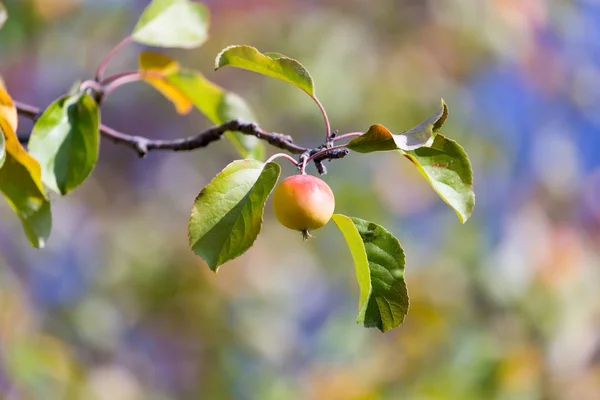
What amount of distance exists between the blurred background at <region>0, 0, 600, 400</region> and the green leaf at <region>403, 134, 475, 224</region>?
3.01 meters

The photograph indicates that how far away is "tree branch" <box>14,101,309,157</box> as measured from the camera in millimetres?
915

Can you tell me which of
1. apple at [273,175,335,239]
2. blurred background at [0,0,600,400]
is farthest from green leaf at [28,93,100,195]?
blurred background at [0,0,600,400]

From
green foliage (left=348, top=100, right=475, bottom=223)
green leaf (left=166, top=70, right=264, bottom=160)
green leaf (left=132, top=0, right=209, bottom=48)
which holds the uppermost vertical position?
green foliage (left=348, top=100, right=475, bottom=223)

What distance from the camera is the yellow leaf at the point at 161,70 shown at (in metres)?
1.25

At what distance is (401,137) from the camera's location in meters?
0.79

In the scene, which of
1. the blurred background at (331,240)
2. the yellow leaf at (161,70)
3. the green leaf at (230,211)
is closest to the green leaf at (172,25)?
the yellow leaf at (161,70)

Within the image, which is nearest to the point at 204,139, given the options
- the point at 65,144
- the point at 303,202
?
the point at 65,144

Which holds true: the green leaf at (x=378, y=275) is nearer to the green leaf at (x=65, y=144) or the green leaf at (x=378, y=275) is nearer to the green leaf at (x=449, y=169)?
the green leaf at (x=449, y=169)

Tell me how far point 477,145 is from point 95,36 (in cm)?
267

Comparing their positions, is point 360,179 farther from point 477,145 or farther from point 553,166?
point 553,166

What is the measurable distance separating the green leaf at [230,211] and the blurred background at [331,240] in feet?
10.0

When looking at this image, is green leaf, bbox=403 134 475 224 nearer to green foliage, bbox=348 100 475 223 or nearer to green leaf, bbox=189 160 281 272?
green foliage, bbox=348 100 475 223

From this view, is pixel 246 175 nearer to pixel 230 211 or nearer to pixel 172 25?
pixel 230 211

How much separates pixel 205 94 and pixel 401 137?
1.81 feet
